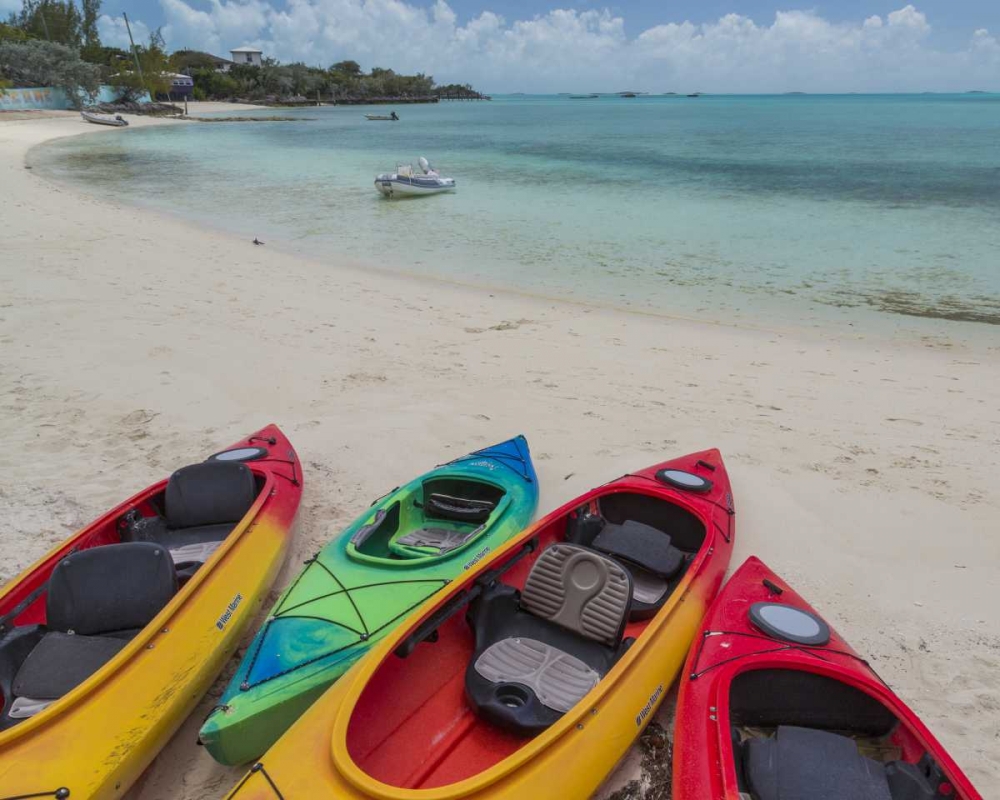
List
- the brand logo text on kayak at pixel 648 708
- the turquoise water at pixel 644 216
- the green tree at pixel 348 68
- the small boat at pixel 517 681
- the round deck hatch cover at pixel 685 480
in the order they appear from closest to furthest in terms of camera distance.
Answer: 1. the small boat at pixel 517 681
2. the brand logo text on kayak at pixel 648 708
3. the round deck hatch cover at pixel 685 480
4. the turquoise water at pixel 644 216
5. the green tree at pixel 348 68

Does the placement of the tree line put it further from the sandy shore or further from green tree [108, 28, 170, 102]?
the sandy shore

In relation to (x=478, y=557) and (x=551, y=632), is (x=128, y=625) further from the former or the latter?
(x=551, y=632)

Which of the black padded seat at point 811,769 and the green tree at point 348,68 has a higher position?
the green tree at point 348,68

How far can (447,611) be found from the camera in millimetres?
3574

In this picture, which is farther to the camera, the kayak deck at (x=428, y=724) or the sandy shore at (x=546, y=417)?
the sandy shore at (x=546, y=417)

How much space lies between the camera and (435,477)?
5.29 metres

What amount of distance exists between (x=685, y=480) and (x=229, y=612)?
3.42m

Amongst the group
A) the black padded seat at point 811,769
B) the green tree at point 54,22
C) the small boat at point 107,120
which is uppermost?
the green tree at point 54,22

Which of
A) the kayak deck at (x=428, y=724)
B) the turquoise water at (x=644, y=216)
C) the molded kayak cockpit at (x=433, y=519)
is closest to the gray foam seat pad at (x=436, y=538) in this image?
the molded kayak cockpit at (x=433, y=519)

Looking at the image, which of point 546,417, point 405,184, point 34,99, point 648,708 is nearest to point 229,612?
point 648,708

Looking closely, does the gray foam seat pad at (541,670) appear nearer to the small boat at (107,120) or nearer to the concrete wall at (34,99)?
the small boat at (107,120)

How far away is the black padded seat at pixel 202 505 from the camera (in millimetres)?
4809

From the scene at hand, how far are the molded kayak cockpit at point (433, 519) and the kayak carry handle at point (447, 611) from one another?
500 millimetres

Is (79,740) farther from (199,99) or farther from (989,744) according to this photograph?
(199,99)
